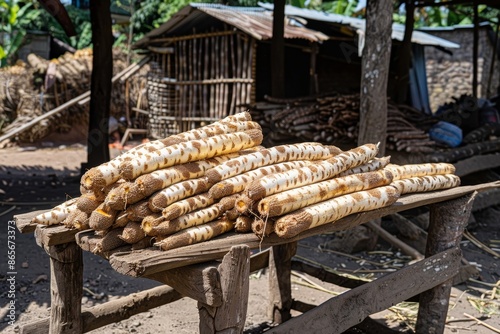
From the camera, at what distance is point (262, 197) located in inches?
91.0

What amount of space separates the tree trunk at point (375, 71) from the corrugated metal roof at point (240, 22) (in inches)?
167

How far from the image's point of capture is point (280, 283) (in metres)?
4.37

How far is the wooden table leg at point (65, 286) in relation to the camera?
2.86 metres

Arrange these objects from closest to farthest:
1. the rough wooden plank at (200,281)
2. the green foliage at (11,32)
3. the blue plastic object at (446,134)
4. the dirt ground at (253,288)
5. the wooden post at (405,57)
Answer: the rough wooden plank at (200,281), the dirt ground at (253,288), the blue plastic object at (446,134), the wooden post at (405,57), the green foliage at (11,32)

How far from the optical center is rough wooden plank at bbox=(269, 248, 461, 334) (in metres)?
2.97

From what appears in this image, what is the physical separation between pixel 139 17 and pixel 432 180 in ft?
63.3

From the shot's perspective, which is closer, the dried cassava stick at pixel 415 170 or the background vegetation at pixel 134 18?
the dried cassava stick at pixel 415 170

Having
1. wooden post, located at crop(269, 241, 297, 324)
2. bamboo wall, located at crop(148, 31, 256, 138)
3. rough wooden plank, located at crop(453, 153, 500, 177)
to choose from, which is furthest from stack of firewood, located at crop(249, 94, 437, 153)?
wooden post, located at crop(269, 241, 297, 324)

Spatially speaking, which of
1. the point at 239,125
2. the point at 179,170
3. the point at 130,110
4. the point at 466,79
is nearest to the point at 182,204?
the point at 179,170

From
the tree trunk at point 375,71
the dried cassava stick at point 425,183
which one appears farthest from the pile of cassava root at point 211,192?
the tree trunk at point 375,71

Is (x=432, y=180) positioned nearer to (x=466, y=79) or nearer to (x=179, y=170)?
(x=179, y=170)

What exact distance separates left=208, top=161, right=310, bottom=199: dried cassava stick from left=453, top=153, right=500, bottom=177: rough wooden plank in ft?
18.2

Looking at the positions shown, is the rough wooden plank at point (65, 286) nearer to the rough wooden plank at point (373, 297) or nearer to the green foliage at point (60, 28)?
the rough wooden plank at point (373, 297)

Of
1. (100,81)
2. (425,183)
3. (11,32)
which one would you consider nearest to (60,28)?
(11,32)
